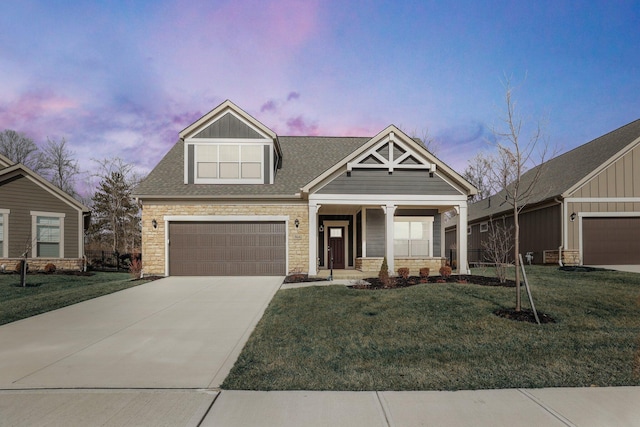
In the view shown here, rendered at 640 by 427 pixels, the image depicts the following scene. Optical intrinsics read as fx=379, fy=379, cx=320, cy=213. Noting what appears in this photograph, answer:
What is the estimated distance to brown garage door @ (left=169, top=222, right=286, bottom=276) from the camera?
14.8 metres

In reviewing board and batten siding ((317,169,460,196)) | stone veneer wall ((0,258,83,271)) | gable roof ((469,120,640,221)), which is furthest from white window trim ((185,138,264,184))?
gable roof ((469,120,640,221))

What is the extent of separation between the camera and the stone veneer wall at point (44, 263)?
664 inches

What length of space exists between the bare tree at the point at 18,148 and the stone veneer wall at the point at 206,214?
1194 inches

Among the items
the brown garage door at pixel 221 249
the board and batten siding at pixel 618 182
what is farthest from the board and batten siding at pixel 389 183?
the board and batten siding at pixel 618 182

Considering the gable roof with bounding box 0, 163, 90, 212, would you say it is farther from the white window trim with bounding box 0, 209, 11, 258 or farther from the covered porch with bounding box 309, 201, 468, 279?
the covered porch with bounding box 309, 201, 468, 279

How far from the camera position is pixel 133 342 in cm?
612

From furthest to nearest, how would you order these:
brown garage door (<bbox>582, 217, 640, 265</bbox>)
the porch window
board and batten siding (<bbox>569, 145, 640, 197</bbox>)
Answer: brown garage door (<bbox>582, 217, 640, 265</bbox>), board and batten siding (<bbox>569, 145, 640, 197</bbox>), the porch window

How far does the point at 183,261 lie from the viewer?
584 inches

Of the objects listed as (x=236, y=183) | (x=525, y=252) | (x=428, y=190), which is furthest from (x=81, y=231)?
(x=525, y=252)

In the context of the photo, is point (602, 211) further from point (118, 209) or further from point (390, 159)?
point (118, 209)

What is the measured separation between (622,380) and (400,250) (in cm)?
1165

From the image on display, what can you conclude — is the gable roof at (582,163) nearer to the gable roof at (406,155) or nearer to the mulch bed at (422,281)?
the gable roof at (406,155)

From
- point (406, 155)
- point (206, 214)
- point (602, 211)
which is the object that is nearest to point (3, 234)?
point (206, 214)

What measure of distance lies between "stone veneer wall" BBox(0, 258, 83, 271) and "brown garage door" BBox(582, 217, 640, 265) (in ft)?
78.5
